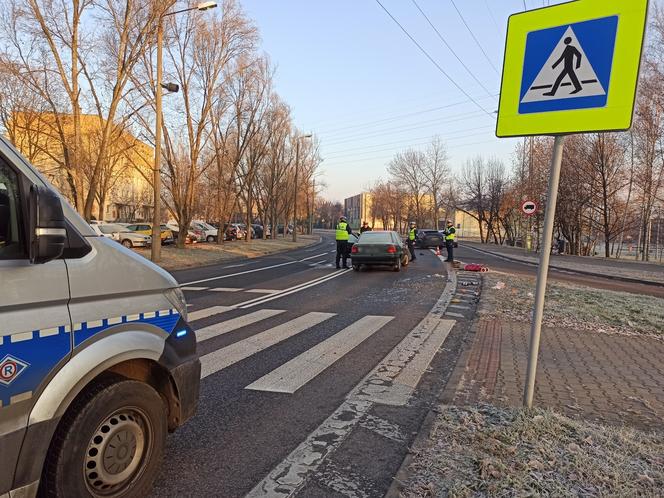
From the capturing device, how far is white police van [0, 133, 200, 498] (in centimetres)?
191

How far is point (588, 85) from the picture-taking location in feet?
10.2

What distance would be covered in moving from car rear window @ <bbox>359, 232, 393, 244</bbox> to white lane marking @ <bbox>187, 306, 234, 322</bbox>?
827cm

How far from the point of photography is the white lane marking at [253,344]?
5142mm

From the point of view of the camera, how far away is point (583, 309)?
8648 millimetres

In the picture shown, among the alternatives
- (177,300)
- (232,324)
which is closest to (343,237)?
(232,324)

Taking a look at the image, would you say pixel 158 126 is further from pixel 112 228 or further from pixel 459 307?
pixel 112 228

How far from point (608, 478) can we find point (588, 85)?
8.51 ft

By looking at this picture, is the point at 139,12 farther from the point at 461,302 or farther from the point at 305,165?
the point at 305,165

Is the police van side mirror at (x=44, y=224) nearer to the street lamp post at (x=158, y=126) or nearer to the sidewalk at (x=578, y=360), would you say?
the sidewalk at (x=578, y=360)

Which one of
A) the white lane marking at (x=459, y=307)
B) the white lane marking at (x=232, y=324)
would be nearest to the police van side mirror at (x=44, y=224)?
the white lane marking at (x=232, y=324)

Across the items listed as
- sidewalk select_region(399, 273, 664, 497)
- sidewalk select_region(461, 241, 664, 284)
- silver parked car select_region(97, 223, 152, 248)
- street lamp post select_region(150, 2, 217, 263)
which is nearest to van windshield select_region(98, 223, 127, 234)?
silver parked car select_region(97, 223, 152, 248)

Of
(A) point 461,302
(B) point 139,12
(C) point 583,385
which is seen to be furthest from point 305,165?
(C) point 583,385

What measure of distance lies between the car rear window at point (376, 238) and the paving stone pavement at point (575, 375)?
913 cm

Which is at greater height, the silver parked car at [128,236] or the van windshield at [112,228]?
the van windshield at [112,228]
